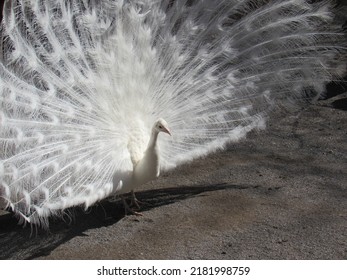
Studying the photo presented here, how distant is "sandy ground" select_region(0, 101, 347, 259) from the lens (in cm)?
377

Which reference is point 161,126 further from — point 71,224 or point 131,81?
point 71,224

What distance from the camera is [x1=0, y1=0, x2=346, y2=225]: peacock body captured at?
373 cm

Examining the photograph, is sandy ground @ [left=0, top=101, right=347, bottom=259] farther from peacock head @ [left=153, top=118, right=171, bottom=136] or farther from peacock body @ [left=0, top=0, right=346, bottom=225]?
peacock head @ [left=153, top=118, right=171, bottom=136]

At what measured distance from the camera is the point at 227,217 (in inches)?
166

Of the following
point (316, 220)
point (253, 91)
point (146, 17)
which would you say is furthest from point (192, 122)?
point (316, 220)

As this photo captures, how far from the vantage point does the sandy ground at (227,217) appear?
12.4 ft

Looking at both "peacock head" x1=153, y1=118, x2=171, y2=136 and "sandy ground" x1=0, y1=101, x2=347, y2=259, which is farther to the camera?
"peacock head" x1=153, y1=118, x2=171, y2=136

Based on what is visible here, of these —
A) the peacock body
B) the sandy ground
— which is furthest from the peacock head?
the sandy ground

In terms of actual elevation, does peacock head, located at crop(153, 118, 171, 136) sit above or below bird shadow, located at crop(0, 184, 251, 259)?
above

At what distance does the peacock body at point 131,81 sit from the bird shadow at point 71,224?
0.18 m

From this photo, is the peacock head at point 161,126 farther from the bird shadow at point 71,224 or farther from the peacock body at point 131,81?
the bird shadow at point 71,224

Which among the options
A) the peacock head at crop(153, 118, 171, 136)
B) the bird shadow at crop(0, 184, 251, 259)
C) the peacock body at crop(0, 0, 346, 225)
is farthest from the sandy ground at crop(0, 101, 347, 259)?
the peacock head at crop(153, 118, 171, 136)

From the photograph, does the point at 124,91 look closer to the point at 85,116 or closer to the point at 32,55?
the point at 85,116

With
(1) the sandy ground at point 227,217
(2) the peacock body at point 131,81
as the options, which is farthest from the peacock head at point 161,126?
(1) the sandy ground at point 227,217
